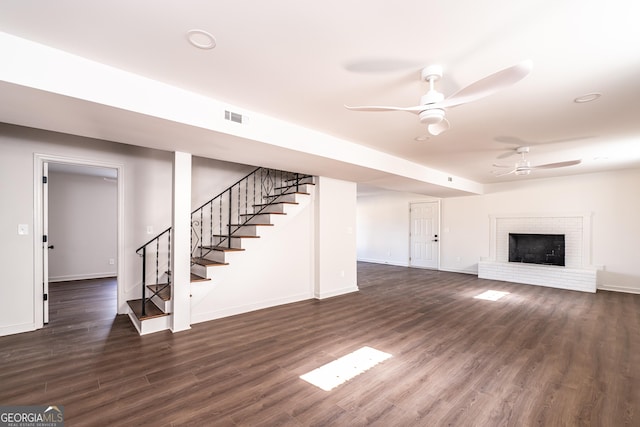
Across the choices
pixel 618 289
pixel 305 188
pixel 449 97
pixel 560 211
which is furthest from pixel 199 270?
pixel 618 289

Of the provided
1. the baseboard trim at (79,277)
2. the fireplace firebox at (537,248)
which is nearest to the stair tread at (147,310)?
the baseboard trim at (79,277)

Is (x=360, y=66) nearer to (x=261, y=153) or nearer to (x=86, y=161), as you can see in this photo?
(x=261, y=153)


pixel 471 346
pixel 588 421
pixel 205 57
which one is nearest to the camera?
pixel 588 421

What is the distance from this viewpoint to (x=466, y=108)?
3072 mm

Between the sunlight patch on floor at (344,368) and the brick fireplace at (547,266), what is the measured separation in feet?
19.3

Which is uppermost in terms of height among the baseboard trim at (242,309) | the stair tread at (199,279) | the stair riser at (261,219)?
the stair riser at (261,219)

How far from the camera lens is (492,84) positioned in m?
1.81

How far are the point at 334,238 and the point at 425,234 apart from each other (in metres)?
4.75

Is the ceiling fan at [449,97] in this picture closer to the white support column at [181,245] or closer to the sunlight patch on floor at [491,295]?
the white support column at [181,245]

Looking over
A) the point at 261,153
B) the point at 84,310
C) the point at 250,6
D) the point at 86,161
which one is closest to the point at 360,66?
the point at 250,6

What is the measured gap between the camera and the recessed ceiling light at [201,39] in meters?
1.93

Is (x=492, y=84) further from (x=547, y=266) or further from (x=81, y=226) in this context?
(x=81, y=226)

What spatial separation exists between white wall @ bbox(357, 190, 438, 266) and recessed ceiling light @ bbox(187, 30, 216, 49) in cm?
819

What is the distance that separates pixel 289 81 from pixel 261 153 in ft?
4.46
